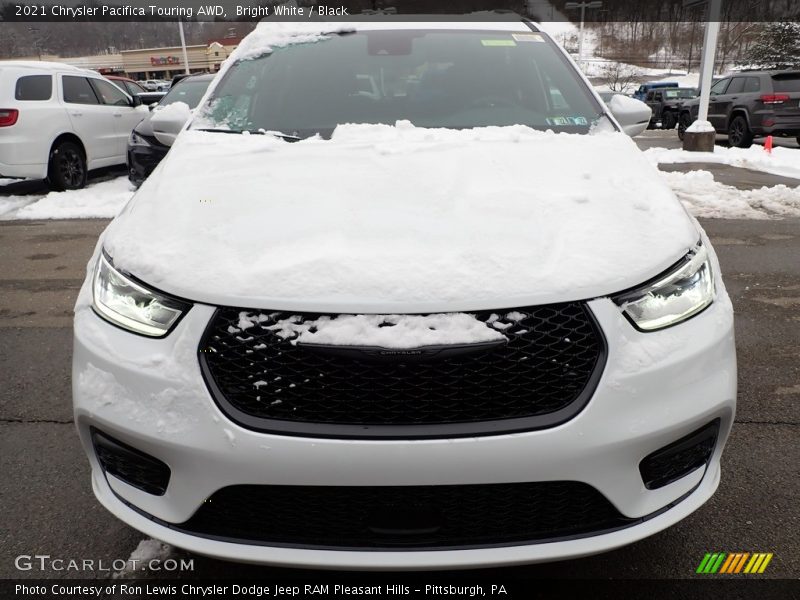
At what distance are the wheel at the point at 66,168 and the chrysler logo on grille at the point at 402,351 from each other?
330 inches

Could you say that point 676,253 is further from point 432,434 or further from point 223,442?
point 223,442

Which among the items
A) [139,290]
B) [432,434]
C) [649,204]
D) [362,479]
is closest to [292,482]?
[362,479]

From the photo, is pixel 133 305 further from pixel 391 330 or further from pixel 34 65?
pixel 34 65

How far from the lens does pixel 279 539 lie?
60.8 inches

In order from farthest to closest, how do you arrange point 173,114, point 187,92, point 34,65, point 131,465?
point 187,92
point 34,65
point 173,114
point 131,465

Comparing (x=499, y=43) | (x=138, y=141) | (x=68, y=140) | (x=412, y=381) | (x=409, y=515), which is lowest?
A: (x=68, y=140)

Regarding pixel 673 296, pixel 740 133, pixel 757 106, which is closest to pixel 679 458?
pixel 673 296

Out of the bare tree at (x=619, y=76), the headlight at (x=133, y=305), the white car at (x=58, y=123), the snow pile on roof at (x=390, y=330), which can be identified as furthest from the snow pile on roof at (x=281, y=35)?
the bare tree at (x=619, y=76)

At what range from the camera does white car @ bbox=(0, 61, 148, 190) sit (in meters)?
7.91

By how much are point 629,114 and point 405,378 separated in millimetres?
1965

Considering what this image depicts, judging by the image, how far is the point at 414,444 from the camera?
1451 mm

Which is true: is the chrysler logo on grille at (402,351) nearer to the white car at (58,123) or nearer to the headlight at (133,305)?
the headlight at (133,305)

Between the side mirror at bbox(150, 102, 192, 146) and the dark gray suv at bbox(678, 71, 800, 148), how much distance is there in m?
13.4

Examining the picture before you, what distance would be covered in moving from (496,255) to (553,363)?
307 mm
